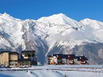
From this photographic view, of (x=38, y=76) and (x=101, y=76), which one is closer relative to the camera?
(x=101, y=76)

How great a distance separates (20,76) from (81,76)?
17.6 meters

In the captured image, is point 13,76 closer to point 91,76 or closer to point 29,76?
point 29,76

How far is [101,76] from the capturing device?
307 feet

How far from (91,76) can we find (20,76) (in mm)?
20346

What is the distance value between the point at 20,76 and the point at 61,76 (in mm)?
11978

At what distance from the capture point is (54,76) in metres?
97.4

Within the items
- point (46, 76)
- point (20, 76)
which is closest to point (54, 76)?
point (46, 76)

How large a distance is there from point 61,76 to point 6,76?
Result: 629 inches

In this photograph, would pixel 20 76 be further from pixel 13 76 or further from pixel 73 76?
pixel 73 76

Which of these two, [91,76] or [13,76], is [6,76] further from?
[91,76]

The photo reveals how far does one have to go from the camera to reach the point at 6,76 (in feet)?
317

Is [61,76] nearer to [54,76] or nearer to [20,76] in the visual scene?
[54,76]

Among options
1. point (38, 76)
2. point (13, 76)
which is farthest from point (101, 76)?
point (13, 76)

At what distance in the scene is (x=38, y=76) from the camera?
99.6m
